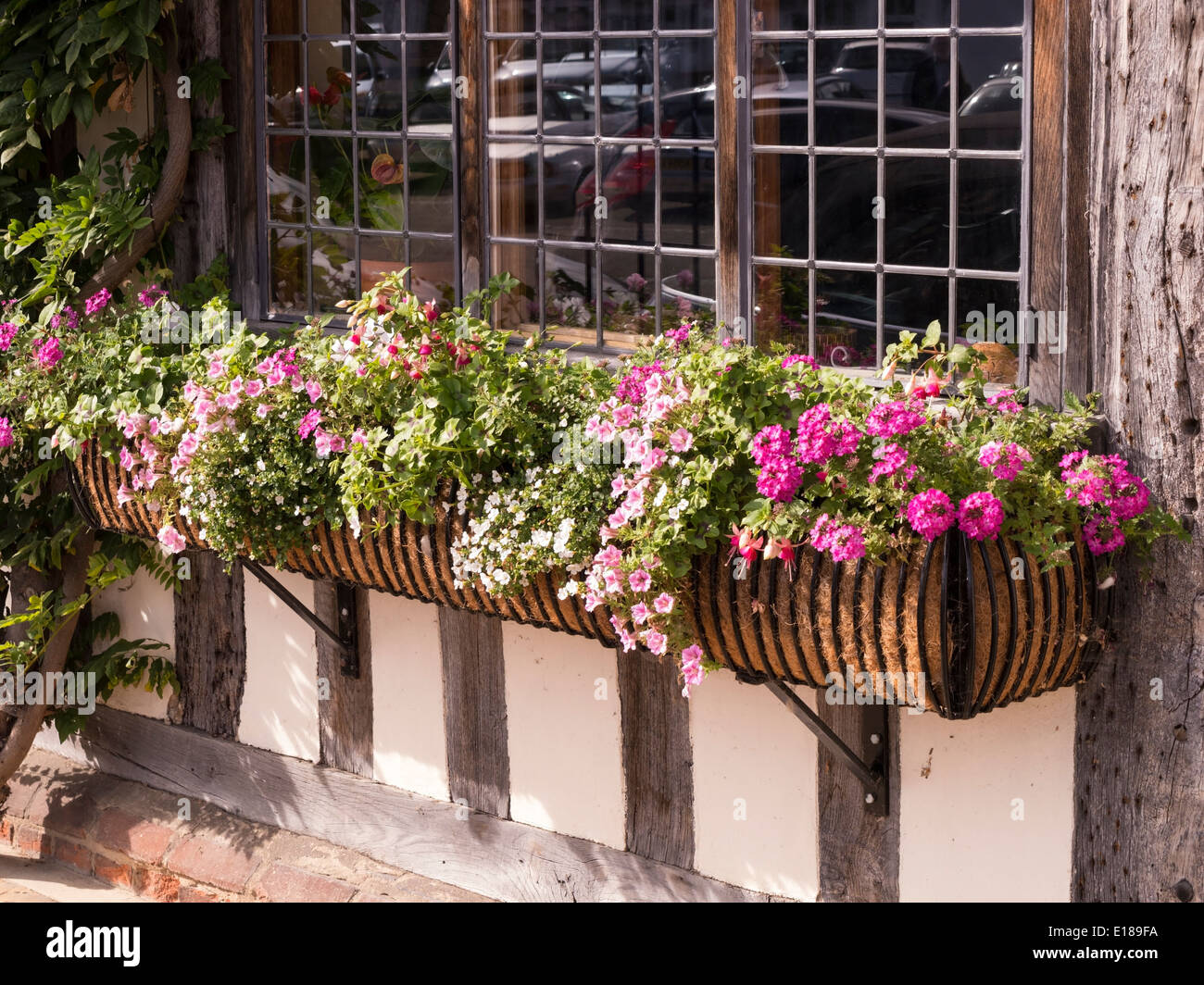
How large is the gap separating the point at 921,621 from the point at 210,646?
10.2ft

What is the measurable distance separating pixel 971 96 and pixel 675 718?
1.74m

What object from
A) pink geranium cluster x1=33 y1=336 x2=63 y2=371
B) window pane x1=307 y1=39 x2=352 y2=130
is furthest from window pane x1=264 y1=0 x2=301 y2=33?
pink geranium cluster x1=33 y1=336 x2=63 y2=371

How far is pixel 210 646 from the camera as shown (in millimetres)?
5379

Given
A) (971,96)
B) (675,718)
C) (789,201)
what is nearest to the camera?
(971,96)

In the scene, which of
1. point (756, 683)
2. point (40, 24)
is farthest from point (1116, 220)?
point (40, 24)

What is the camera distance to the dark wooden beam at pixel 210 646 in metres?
5.29

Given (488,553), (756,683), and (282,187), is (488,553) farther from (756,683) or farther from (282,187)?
(282,187)

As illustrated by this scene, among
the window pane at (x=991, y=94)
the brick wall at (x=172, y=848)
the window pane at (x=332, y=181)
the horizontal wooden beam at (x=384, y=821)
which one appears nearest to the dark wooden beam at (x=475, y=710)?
the horizontal wooden beam at (x=384, y=821)

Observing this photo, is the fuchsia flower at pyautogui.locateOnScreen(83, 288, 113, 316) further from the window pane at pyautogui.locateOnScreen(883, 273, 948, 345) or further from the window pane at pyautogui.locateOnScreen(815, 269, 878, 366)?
the window pane at pyautogui.locateOnScreen(883, 273, 948, 345)

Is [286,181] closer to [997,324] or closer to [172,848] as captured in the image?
[172,848]

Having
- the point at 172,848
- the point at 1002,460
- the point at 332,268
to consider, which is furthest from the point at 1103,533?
the point at 172,848

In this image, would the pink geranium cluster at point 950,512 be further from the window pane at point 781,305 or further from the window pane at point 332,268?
the window pane at point 332,268

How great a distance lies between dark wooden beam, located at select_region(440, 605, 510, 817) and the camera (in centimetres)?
448

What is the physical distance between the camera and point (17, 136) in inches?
200
